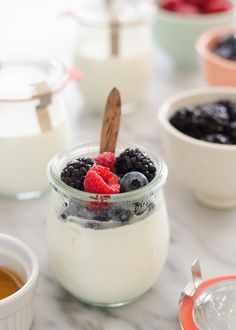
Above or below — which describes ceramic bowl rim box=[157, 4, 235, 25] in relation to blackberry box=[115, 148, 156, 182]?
below

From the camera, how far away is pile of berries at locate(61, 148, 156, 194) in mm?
858

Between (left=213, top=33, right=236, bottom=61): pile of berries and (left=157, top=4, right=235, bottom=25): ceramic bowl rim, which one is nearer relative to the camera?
(left=213, top=33, right=236, bottom=61): pile of berries

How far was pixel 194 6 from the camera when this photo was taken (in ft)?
5.32

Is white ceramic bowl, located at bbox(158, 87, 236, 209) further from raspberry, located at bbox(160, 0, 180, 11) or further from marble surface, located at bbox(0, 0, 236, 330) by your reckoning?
raspberry, located at bbox(160, 0, 180, 11)

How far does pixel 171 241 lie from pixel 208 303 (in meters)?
0.20

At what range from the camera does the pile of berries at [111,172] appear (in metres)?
0.86

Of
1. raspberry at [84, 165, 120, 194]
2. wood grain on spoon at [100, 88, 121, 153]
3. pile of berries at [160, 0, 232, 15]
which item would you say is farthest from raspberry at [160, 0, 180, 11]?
raspberry at [84, 165, 120, 194]

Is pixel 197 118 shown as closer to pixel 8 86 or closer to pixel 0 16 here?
pixel 8 86

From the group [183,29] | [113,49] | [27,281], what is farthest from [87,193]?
[183,29]

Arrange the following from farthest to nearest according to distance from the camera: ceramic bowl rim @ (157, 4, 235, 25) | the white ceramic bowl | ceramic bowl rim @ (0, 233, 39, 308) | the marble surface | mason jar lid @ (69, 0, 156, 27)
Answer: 1. ceramic bowl rim @ (157, 4, 235, 25)
2. mason jar lid @ (69, 0, 156, 27)
3. the white ceramic bowl
4. the marble surface
5. ceramic bowl rim @ (0, 233, 39, 308)

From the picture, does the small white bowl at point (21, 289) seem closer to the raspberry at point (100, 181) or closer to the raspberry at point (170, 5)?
the raspberry at point (100, 181)

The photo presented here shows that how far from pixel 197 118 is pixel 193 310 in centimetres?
37

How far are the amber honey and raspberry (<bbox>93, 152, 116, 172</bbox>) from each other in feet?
0.63

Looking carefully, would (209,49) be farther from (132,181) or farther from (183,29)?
(132,181)
